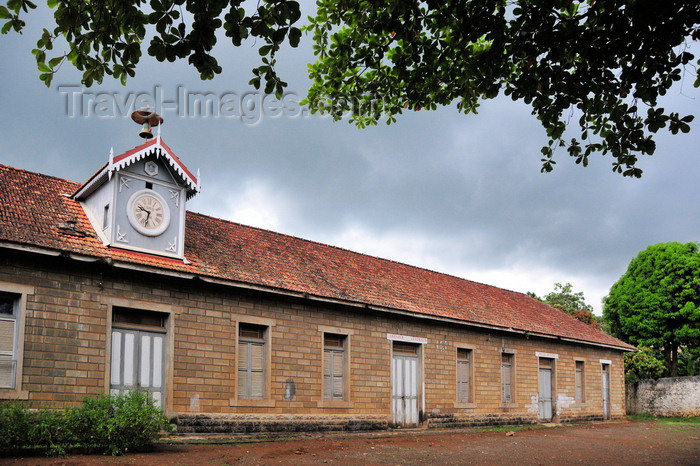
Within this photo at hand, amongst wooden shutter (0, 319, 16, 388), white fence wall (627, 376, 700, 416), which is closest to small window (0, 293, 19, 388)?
wooden shutter (0, 319, 16, 388)

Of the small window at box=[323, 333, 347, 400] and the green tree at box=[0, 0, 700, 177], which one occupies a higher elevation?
the green tree at box=[0, 0, 700, 177]

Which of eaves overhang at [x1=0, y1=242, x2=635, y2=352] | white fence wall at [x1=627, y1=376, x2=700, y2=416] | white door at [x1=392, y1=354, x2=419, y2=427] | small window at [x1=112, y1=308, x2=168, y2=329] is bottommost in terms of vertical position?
white fence wall at [x1=627, y1=376, x2=700, y2=416]

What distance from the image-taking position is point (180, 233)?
15.1m

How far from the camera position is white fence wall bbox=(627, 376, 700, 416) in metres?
29.1

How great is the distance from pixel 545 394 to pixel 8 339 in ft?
61.3

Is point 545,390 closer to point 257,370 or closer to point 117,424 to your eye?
point 257,370

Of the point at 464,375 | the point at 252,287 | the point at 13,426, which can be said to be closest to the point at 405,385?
the point at 464,375

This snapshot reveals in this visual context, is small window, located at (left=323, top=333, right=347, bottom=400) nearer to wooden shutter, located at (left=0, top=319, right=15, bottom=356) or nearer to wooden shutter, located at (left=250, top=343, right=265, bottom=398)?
wooden shutter, located at (left=250, top=343, right=265, bottom=398)

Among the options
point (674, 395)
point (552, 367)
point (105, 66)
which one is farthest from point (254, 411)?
point (674, 395)

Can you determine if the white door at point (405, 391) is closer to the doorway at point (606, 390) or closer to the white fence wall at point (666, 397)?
the doorway at point (606, 390)

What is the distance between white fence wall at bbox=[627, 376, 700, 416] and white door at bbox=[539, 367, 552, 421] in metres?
8.10

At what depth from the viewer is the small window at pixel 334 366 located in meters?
17.3

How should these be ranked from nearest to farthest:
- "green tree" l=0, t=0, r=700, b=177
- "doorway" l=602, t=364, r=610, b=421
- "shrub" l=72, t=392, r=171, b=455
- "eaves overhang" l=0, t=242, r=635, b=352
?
"green tree" l=0, t=0, r=700, b=177 → "shrub" l=72, t=392, r=171, b=455 → "eaves overhang" l=0, t=242, r=635, b=352 → "doorway" l=602, t=364, r=610, b=421

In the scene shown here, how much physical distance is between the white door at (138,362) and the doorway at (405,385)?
7057 mm
